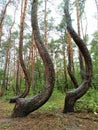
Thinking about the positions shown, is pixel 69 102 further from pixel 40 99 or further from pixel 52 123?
pixel 52 123

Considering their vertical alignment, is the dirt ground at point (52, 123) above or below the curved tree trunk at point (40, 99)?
Answer: below

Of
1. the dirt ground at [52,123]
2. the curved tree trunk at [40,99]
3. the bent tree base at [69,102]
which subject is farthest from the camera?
the bent tree base at [69,102]

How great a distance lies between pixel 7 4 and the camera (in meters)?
17.5

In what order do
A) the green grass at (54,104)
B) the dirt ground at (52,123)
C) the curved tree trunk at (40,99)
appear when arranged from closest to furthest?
1. the dirt ground at (52,123)
2. the curved tree trunk at (40,99)
3. the green grass at (54,104)

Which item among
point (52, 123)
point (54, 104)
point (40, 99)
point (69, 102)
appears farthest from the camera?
point (54, 104)

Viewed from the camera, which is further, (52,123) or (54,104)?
(54,104)

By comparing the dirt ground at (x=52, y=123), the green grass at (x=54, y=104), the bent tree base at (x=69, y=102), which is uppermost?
the bent tree base at (x=69, y=102)

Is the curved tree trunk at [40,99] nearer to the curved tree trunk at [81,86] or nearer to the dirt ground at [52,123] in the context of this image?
the dirt ground at [52,123]

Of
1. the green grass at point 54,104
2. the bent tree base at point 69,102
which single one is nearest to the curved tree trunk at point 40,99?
the bent tree base at point 69,102

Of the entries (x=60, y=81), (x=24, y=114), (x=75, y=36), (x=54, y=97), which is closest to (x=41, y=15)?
(x=60, y=81)

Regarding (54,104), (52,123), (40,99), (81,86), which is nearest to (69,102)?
(81,86)

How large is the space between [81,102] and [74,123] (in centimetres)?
225

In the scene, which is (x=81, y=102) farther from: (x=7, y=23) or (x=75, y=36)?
(x=7, y=23)

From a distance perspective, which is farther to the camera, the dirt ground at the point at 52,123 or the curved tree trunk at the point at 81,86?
the curved tree trunk at the point at 81,86
